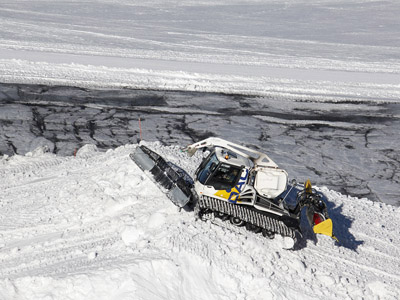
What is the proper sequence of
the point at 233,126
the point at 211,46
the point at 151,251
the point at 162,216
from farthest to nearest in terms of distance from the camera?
the point at 211,46 → the point at 233,126 → the point at 162,216 → the point at 151,251

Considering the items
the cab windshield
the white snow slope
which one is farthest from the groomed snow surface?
the white snow slope

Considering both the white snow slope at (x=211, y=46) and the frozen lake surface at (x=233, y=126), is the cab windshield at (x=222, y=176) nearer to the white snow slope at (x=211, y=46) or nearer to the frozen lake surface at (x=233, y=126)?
the frozen lake surface at (x=233, y=126)

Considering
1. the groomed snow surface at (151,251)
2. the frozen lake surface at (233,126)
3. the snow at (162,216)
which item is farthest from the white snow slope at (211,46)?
the groomed snow surface at (151,251)

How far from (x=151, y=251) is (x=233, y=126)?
10215mm

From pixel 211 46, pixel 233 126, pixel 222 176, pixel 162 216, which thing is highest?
pixel 211 46

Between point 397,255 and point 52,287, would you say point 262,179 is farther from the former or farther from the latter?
point 52,287

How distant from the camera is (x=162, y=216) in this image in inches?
385

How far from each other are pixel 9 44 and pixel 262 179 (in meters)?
22.9

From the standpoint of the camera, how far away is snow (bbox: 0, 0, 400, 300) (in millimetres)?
8461

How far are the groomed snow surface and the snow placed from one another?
24 mm

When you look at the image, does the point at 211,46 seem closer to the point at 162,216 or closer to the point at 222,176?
the point at 222,176

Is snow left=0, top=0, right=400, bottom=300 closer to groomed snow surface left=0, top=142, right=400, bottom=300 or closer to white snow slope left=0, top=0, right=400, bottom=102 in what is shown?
groomed snow surface left=0, top=142, right=400, bottom=300

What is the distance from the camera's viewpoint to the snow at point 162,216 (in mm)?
8461

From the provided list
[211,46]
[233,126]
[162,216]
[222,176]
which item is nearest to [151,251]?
[162,216]
